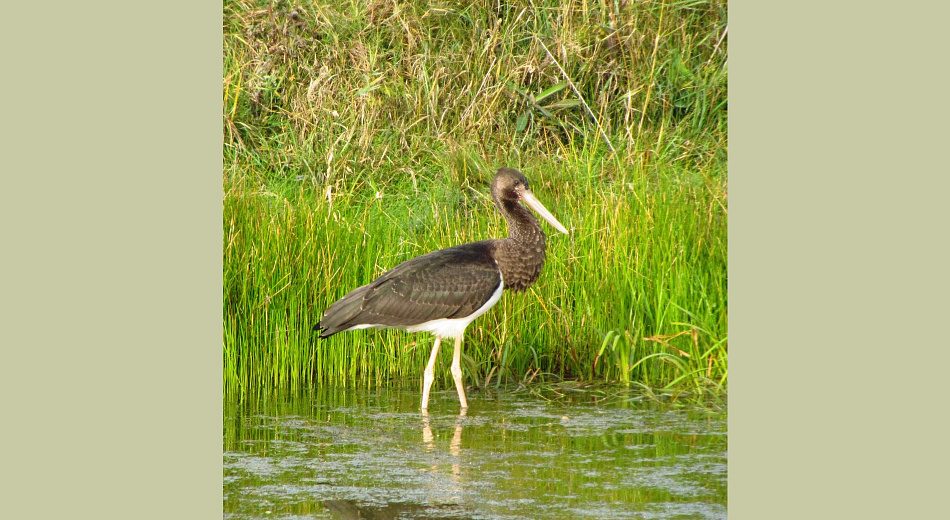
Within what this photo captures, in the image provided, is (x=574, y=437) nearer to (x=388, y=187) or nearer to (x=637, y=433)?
(x=637, y=433)

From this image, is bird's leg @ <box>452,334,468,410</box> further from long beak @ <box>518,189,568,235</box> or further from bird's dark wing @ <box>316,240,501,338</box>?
long beak @ <box>518,189,568,235</box>

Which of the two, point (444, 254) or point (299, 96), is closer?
point (444, 254)

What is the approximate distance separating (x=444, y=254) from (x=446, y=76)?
2.34m

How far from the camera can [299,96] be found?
9258 mm

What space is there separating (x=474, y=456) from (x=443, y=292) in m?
1.43

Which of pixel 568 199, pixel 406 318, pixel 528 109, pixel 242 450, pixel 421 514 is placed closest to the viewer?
pixel 421 514

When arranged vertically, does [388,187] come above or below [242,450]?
above

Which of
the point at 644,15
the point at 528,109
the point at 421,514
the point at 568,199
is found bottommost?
the point at 421,514

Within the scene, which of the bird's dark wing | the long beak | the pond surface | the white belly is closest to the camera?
the pond surface

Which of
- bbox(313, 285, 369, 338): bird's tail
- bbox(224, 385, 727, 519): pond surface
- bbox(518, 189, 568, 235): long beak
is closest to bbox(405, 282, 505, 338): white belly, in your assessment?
bbox(313, 285, 369, 338): bird's tail

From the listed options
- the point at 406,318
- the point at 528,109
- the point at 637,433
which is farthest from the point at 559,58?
Result: the point at 637,433

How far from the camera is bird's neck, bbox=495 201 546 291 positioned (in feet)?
25.5

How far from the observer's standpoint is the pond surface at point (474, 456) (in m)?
5.69

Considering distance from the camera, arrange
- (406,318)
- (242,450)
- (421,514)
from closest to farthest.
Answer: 1. (421,514)
2. (242,450)
3. (406,318)
